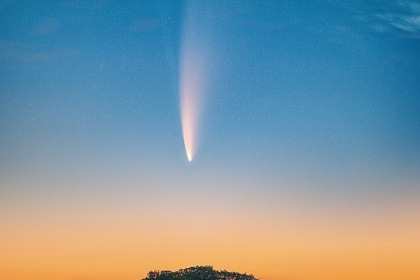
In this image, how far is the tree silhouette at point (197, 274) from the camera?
518ft

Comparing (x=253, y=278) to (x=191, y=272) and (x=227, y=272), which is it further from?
(x=191, y=272)

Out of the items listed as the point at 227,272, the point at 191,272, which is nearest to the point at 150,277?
the point at 191,272

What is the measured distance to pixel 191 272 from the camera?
529 feet

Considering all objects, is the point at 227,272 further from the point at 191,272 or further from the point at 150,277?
the point at 150,277

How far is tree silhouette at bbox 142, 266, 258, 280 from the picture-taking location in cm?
15788

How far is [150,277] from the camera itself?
160250 mm

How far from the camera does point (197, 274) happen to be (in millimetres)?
160625

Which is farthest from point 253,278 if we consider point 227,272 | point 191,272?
point 191,272

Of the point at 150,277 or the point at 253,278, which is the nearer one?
the point at 150,277

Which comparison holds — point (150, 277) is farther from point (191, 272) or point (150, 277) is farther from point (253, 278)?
point (253, 278)

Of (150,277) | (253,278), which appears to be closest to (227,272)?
(253,278)

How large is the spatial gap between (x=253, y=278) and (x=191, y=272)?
19709 mm

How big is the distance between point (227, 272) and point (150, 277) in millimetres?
21346

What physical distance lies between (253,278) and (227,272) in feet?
28.0
